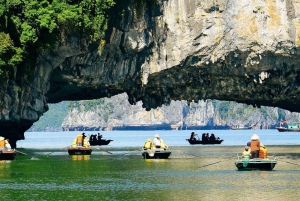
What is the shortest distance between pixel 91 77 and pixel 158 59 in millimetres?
4432

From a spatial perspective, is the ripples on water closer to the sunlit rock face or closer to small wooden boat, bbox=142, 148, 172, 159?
small wooden boat, bbox=142, 148, 172, 159

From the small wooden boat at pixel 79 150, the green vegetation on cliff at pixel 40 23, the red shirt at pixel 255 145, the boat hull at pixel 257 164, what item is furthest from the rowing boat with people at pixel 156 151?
the red shirt at pixel 255 145

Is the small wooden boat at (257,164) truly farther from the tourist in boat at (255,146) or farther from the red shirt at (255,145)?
the red shirt at (255,145)

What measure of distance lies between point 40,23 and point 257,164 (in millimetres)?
16374

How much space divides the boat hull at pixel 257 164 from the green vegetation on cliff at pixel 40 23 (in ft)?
49.9

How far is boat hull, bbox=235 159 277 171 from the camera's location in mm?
38969

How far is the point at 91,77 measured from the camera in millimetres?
56438

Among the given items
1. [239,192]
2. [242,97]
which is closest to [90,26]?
Result: [242,97]

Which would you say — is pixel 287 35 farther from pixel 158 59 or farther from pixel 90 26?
pixel 90 26

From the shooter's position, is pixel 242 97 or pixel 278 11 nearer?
pixel 278 11

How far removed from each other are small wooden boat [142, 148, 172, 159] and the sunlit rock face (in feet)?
25.8

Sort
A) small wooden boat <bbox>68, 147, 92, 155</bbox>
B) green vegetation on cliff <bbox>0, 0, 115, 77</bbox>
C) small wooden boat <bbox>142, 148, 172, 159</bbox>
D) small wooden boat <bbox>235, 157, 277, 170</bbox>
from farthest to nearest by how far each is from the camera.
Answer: small wooden boat <bbox>68, 147, 92, 155</bbox> < green vegetation on cliff <bbox>0, 0, 115, 77</bbox> < small wooden boat <bbox>142, 148, 172, 159</bbox> < small wooden boat <bbox>235, 157, 277, 170</bbox>

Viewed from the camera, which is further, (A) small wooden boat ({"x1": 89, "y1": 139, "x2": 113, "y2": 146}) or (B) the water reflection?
(A) small wooden boat ({"x1": 89, "y1": 139, "x2": 113, "y2": 146})

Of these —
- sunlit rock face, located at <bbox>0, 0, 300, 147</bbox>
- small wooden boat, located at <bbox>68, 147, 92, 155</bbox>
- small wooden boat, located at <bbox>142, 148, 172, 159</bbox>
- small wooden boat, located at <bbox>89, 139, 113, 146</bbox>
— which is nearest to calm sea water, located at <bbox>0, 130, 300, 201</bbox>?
small wooden boat, located at <bbox>142, 148, 172, 159</bbox>
